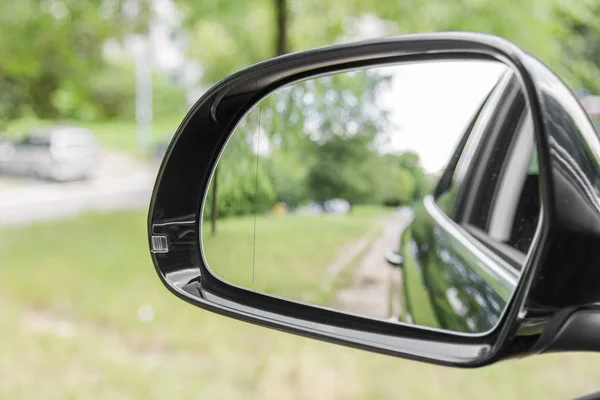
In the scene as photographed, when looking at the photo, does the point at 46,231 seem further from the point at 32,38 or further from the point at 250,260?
the point at 250,260

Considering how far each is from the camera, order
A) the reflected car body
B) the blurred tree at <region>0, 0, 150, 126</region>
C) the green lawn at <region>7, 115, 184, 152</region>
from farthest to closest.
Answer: the reflected car body < the green lawn at <region>7, 115, 184, 152</region> < the blurred tree at <region>0, 0, 150, 126</region>

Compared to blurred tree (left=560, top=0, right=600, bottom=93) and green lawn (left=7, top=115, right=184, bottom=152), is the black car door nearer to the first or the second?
blurred tree (left=560, top=0, right=600, bottom=93)

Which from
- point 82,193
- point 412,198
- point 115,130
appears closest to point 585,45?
point 412,198

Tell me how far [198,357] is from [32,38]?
163 inches

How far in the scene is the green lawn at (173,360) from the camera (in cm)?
355

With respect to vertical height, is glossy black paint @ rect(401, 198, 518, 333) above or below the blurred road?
above

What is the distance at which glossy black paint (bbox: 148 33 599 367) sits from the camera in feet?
2.39

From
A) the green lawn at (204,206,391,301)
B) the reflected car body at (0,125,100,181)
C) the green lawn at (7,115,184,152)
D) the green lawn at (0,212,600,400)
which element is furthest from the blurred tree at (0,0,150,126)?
the green lawn at (204,206,391,301)

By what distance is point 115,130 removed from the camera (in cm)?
1136

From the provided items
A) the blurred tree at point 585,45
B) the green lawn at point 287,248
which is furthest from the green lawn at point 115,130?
the green lawn at point 287,248

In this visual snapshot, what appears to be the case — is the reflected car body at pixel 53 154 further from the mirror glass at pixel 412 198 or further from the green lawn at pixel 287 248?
the mirror glass at pixel 412 198

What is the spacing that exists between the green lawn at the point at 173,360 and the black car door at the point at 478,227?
2.01 m

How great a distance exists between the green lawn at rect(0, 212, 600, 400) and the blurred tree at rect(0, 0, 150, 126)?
8.12ft

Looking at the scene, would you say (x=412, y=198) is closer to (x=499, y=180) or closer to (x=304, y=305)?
(x=499, y=180)
